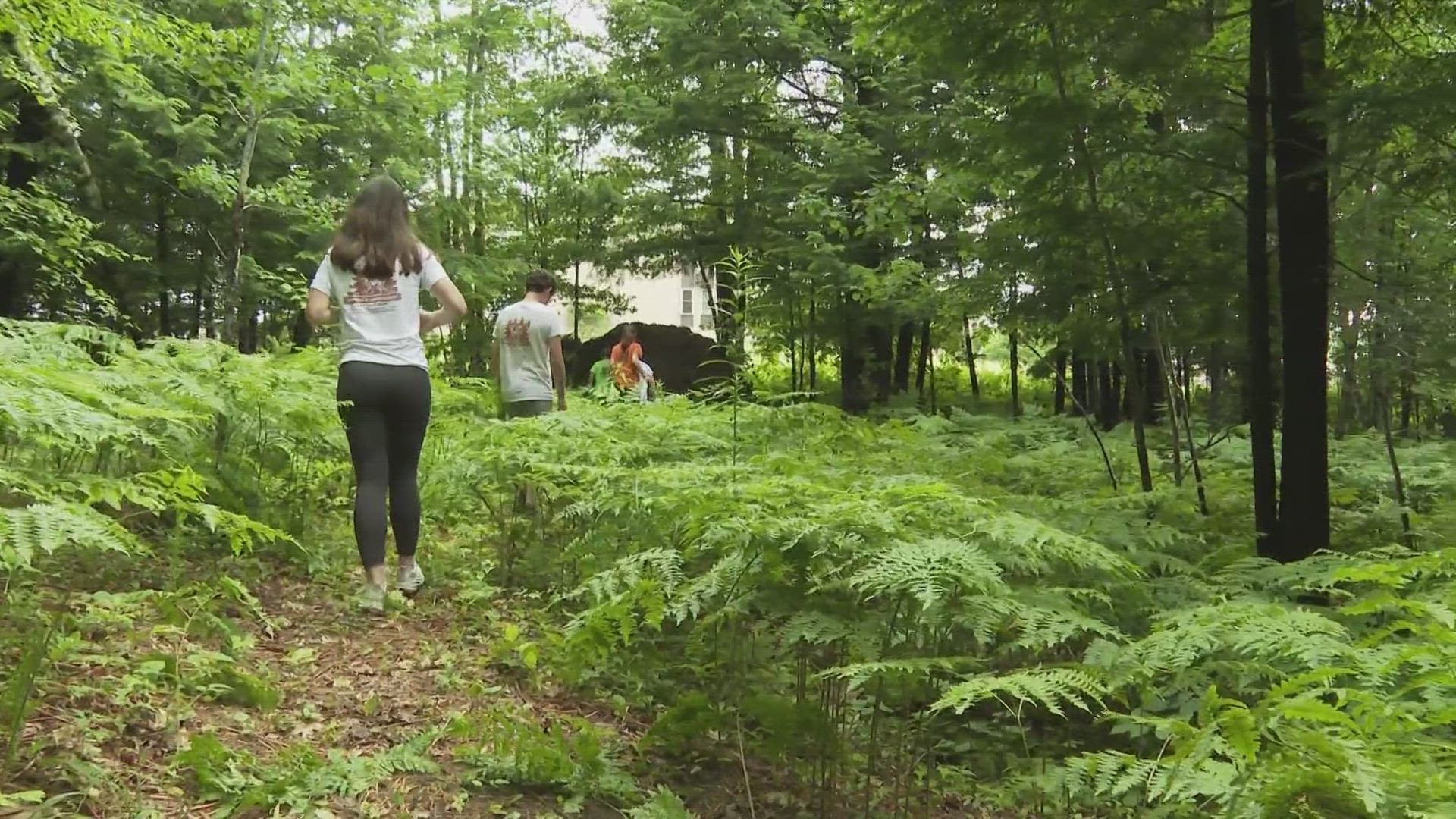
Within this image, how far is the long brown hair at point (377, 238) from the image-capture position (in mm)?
3729

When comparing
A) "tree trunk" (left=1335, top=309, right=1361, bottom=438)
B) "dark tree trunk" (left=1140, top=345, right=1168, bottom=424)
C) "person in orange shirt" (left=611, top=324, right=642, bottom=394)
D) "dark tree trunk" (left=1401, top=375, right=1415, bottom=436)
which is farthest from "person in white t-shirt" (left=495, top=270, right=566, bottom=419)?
"dark tree trunk" (left=1401, top=375, right=1415, bottom=436)

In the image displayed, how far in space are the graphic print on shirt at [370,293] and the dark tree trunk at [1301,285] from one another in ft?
14.0

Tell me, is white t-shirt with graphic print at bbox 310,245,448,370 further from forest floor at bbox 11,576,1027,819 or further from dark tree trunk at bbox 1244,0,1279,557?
dark tree trunk at bbox 1244,0,1279,557

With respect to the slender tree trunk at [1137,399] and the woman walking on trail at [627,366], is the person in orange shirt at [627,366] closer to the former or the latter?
the woman walking on trail at [627,366]

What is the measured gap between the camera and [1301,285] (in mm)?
4121

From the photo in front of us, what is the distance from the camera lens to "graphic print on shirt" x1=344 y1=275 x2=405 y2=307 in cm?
373

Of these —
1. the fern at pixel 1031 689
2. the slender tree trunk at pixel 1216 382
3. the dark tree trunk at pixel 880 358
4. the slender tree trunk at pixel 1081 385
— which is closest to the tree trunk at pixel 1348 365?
the slender tree trunk at pixel 1216 382

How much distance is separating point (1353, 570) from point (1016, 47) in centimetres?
353

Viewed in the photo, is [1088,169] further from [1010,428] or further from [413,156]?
[413,156]

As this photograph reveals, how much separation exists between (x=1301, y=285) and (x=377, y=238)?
440cm

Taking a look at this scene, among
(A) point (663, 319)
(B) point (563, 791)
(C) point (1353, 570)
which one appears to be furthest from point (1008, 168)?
(A) point (663, 319)

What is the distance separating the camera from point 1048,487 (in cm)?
551

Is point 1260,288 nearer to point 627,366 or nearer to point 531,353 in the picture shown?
point 531,353

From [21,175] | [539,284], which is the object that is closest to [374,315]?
[539,284]
